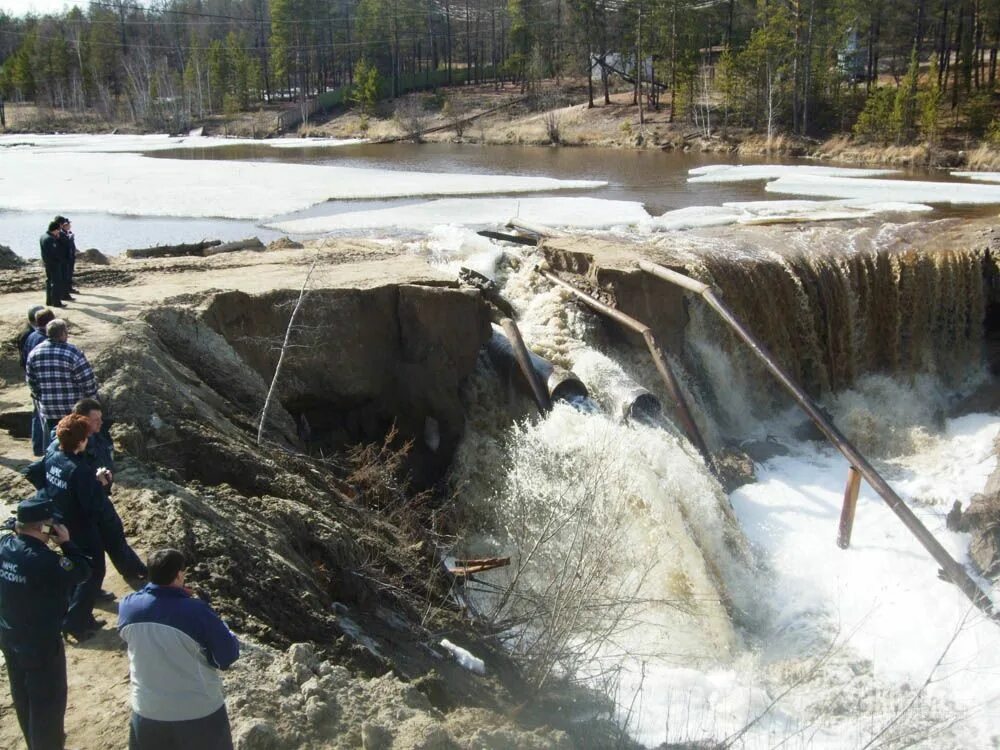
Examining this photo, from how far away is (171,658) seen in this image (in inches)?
146

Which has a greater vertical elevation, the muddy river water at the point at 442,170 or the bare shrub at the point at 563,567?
the muddy river water at the point at 442,170

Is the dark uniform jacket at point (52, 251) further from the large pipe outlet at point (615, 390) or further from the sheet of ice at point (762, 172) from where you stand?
the sheet of ice at point (762, 172)

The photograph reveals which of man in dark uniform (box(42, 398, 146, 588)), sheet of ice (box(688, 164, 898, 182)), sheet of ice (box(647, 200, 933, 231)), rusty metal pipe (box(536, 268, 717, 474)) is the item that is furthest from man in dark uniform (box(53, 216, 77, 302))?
sheet of ice (box(688, 164, 898, 182))

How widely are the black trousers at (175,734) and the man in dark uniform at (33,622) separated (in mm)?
598

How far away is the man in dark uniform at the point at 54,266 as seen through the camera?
9.88m

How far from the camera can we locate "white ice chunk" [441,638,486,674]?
6.11 m

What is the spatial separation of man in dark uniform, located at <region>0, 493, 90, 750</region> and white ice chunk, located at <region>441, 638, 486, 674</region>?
267cm

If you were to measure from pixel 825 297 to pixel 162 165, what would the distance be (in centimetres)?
2841

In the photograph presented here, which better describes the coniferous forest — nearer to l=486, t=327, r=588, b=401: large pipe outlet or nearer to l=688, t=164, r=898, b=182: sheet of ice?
l=688, t=164, r=898, b=182: sheet of ice

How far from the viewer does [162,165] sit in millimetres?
35031

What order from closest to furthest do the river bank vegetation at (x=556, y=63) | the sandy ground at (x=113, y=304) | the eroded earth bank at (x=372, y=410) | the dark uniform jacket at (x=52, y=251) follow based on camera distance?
the sandy ground at (x=113, y=304) → the eroded earth bank at (x=372, y=410) → the dark uniform jacket at (x=52, y=251) → the river bank vegetation at (x=556, y=63)

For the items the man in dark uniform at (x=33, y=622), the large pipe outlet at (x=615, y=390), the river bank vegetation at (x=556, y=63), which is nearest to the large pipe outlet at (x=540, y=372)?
the large pipe outlet at (x=615, y=390)

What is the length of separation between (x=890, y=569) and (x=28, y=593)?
29.7ft

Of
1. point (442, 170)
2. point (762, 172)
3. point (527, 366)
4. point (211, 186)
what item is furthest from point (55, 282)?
point (762, 172)
